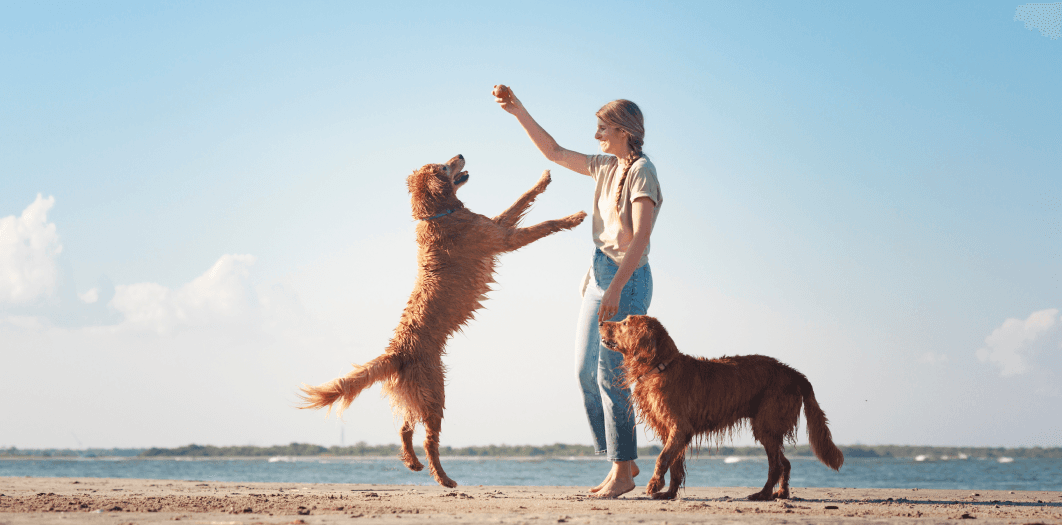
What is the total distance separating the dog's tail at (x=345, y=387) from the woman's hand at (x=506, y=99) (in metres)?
2.17

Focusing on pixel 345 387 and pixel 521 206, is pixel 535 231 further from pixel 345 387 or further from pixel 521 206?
pixel 345 387

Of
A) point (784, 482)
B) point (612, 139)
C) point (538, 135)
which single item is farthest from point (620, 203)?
point (784, 482)

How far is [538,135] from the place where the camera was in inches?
208

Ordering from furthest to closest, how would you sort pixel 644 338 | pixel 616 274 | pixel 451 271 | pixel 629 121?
1. pixel 451 271
2. pixel 629 121
3. pixel 616 274
4. pixel 644 338

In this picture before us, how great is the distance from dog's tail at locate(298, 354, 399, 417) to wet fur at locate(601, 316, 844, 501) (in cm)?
205

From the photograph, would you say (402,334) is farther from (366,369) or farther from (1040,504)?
(1040,504)

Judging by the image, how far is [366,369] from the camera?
5531 mm

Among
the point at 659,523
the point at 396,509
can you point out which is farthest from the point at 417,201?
the point at 659,523

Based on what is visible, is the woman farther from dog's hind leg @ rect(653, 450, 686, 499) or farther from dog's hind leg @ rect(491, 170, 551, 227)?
dog's hind leg @ rect(491, 170, 551, 227)

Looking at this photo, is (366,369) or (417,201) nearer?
(366,369)

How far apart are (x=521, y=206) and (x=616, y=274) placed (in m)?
2.23

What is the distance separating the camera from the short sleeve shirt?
441cm

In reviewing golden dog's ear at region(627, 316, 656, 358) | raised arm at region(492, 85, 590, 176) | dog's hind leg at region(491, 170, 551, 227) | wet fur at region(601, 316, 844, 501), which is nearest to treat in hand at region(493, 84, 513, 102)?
raised arm at region(492, 85, 590, 176)

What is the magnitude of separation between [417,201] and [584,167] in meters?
1.67
